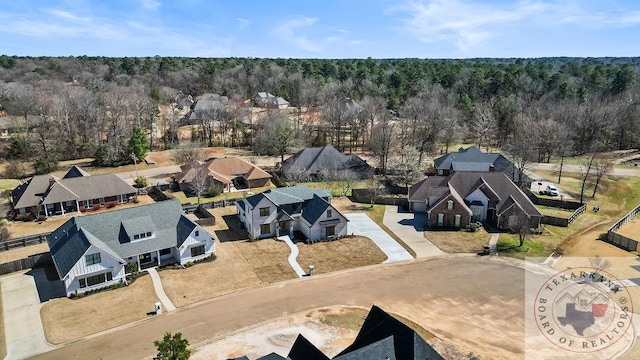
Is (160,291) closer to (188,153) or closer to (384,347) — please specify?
(384,347)

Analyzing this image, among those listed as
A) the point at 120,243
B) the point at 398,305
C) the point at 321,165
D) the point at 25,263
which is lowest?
the point at 398,305

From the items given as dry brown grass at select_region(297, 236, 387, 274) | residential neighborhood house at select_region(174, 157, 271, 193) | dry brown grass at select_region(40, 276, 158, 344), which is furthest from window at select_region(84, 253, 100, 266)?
residential neighborhood house at select_region(174, 157, 271, 193)

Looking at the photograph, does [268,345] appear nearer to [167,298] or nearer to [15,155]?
[167,298]

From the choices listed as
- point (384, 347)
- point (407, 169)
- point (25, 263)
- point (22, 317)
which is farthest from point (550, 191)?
point (25, 263)

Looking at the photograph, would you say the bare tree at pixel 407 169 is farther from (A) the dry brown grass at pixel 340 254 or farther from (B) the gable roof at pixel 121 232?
(B) the gable roof at pixel 121 232

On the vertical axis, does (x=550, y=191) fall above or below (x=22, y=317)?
above

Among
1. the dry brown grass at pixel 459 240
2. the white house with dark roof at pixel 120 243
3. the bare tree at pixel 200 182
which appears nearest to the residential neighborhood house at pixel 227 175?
the bare tree at pixel 200 182
